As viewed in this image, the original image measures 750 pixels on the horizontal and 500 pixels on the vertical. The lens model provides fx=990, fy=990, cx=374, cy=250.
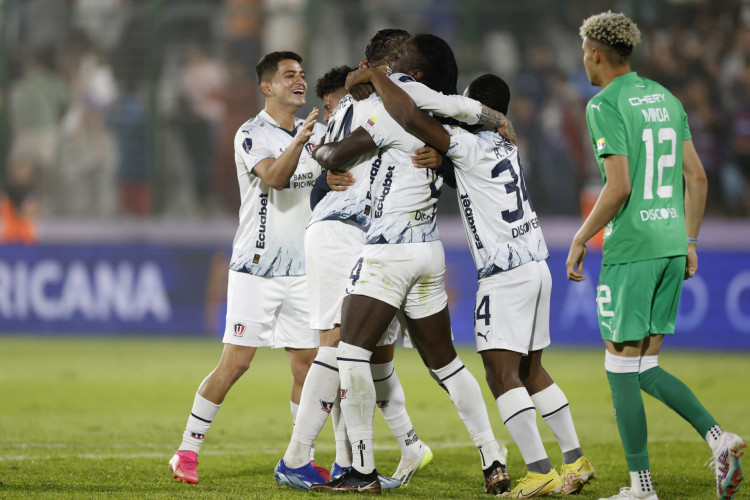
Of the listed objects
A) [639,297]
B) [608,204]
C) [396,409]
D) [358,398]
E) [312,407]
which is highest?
[608,204]

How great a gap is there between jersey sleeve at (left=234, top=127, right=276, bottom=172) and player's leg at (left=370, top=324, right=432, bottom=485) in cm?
120

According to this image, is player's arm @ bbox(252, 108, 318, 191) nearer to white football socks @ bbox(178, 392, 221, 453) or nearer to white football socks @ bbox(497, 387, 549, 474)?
white football socks @ bbox(178, 392, 221, 453)

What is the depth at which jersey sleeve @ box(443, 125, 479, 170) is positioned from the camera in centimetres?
477

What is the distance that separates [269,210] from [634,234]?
218 centimetres

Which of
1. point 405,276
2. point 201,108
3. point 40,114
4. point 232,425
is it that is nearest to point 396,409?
point 405,276

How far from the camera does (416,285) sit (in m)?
4.86

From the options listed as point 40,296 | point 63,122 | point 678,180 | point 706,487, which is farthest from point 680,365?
point 63,122

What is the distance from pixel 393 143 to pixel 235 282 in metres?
1.41

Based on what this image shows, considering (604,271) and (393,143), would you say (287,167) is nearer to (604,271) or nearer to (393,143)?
(393,143)

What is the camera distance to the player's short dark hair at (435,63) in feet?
16.1

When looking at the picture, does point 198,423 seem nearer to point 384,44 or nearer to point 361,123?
point 361,123

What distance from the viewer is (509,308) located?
4.79m

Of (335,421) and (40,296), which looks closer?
(335,421)

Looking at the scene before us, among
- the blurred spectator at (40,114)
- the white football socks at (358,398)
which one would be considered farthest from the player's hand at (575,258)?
the blurred spectator at (40,114)
